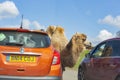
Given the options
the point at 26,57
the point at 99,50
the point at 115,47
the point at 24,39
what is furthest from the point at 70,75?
the point at 26,57

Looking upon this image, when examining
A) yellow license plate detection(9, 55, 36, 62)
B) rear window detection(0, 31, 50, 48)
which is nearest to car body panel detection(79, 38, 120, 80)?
rear window detection(0, 31, 50, 48)

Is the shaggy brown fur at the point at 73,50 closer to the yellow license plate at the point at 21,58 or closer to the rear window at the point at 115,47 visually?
the rear window at the point at 115,47

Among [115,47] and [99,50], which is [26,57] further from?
[99,50]

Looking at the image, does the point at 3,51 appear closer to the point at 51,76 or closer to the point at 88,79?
the point at 51,76

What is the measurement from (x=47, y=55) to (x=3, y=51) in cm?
103

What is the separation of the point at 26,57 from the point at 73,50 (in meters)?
14.5

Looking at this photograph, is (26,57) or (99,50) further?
(99,50)

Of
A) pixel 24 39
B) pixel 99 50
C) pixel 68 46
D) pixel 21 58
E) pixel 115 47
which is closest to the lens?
pixel 21 58

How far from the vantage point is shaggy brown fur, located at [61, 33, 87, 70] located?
956 inches

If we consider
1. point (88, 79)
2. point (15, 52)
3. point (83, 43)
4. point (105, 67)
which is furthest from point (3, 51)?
point (83, 43)

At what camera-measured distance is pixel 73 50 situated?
24.9 metres

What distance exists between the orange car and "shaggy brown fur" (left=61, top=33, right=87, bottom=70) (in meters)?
13.3

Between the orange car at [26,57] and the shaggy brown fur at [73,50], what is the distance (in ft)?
43.6

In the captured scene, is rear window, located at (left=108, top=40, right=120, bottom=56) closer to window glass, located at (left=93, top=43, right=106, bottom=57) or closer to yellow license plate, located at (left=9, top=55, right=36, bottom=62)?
window glass, located at (left=93, top=43, right=106, bottom=57)
